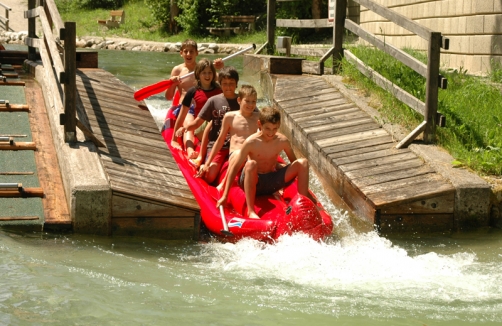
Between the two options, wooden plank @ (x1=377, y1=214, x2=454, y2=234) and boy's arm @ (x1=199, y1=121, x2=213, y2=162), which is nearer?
wooden plank @ (x1=377, y1=214, x2=454, y2=234)

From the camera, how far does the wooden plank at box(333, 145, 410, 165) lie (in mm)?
7457

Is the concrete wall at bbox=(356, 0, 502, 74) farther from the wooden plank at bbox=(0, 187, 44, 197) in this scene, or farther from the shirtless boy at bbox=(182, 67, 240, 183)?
the wooden plank at bbox=(0, 187, 44, 197)

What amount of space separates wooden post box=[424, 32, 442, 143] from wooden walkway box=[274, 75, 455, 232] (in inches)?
12.2

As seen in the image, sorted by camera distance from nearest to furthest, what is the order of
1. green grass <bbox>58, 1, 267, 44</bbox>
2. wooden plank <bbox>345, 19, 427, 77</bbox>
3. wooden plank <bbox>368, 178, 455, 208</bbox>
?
wooden plank <bbox>368, 178, 455, 208</bbox>, wooden plank <bbox>345, 19, 427, 77</bbox>, green grass <bbox>58, 1, 267, 44</bbox>

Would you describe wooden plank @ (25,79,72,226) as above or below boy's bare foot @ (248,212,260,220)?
above

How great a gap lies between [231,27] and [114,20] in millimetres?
7068

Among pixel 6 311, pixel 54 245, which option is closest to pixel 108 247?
pixel 54 245

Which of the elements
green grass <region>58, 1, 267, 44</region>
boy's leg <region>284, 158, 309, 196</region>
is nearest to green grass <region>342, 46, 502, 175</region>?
boy's leg <region>284, 158, 309, 196</region>

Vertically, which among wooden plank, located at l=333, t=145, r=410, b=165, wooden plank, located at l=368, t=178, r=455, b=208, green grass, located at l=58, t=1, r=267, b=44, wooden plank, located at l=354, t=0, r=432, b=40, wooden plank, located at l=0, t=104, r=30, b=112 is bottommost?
green grass, located at l=58, t=1, r=267, b=44

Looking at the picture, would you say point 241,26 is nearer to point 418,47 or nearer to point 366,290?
point 418,47

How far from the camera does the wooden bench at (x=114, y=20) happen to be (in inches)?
1248

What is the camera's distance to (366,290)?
199 inches

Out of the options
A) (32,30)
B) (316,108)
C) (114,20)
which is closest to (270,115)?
(316,108)

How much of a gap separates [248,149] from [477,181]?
1900mm
